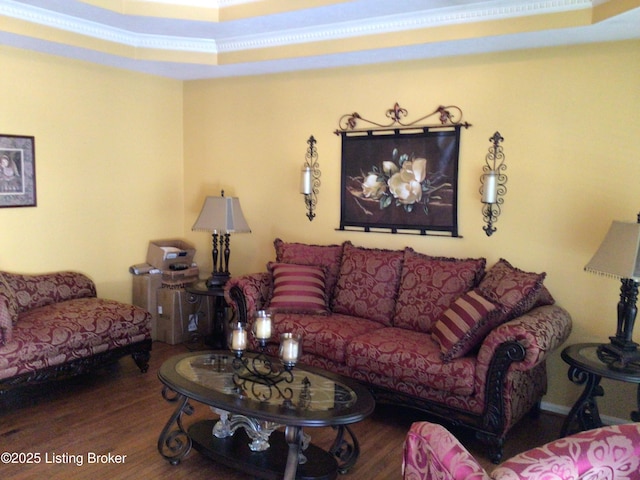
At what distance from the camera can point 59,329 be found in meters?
3.56

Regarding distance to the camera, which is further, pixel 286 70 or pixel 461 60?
pixel 286 70

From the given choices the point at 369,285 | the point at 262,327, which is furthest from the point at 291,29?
the point at 262,327

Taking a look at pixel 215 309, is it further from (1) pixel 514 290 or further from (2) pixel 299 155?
(1) pixel 514 290

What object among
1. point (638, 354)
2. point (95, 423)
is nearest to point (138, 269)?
point (95, 423)

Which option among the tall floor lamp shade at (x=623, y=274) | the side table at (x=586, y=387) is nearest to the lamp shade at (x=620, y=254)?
the tall floor lamp shade at (x=623, y=274)

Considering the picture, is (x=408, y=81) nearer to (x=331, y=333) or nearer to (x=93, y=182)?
(x=331, y=333)

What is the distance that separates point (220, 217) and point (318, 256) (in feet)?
3.05

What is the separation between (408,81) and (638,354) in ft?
8.17

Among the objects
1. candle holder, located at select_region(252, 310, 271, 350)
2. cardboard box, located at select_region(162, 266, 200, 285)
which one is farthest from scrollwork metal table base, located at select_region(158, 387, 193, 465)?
cardboard box, located at select_region(162, 266, 200, 285)

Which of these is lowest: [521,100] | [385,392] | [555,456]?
[385,392]

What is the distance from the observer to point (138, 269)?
4.91 m

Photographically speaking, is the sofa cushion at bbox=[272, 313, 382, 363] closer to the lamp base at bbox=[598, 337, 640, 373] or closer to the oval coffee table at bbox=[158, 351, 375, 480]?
the oval coffee table at bbox=[158, 351, 375, 480]

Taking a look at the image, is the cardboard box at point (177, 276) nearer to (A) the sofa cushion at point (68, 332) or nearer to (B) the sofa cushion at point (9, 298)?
(A) the sofa cushion at point (68, 332)

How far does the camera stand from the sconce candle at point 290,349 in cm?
274
